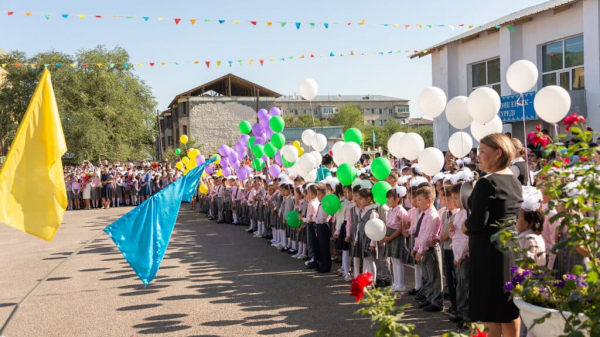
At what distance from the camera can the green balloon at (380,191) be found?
25.0 ft

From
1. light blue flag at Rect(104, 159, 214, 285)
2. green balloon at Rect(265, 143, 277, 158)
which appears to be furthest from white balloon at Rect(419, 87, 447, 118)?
green balloon at Rect(265, 143, 277, 158)

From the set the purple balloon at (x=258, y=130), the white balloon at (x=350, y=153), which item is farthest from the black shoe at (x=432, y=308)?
the purple balloon at (x=258, y=130)

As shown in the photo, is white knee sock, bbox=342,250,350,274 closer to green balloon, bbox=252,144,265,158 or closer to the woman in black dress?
the woman in black dress

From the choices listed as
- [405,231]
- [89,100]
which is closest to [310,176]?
[405,231]

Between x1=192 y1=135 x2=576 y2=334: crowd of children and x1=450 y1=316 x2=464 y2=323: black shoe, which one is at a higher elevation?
x1=192 y1=135 x2=576 y2=334: crowd of children

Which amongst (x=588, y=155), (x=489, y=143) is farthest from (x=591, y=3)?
(x=588, y=155)

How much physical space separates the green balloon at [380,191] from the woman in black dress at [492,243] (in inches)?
144

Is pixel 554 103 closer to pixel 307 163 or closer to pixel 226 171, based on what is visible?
pixel 307 163

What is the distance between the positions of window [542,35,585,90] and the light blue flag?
14.2 m

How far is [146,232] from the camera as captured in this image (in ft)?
21.2

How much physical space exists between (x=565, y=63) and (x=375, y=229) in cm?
1249

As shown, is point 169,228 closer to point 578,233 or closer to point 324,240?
point 324,240

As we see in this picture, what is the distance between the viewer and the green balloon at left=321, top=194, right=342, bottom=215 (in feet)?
27.6

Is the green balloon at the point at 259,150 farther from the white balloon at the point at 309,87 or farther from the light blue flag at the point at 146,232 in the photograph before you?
the light blue flag at the point at 146,232
